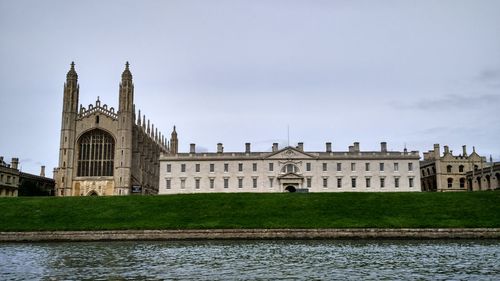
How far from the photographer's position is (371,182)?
85.2 metres

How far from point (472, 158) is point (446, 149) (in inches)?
202

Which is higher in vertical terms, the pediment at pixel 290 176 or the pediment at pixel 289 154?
the pediment at pixel 289 154

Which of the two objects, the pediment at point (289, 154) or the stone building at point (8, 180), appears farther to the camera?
the pediment at point (289, 154)

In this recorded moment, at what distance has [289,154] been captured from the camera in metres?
86.4

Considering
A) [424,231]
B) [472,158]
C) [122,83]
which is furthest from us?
[472,158]

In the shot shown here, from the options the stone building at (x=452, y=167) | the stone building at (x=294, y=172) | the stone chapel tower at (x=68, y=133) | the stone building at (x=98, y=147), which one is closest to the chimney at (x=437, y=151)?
the stone building at (x=452, y=167)

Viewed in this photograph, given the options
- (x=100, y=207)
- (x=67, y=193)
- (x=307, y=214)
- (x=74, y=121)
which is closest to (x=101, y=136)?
(x=74, y=121)

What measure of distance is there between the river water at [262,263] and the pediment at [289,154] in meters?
54.6

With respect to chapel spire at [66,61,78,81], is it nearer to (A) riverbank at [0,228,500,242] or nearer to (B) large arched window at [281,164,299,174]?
(B) large arched window at [281,164,299,174]

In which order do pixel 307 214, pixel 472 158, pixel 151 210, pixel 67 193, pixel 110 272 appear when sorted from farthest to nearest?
1. pixel 472 158
2. pixel 67 193
3. pixel 151 210
4. pixel 307 214
5. pixel 110 272

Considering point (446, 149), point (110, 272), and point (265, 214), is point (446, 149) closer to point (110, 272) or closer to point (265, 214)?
point (265, 214)

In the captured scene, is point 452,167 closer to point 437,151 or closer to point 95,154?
point 437,151

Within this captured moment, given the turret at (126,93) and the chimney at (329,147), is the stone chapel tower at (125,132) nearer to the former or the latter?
the turret at (126,93)

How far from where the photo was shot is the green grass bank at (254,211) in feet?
139
